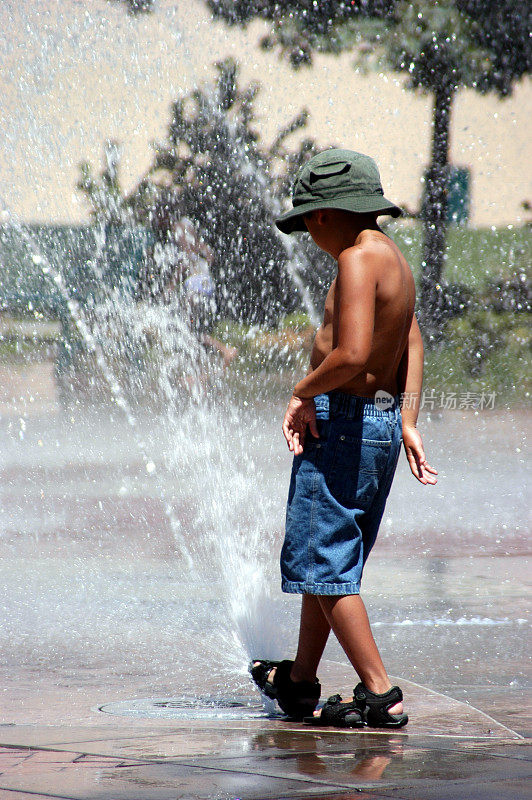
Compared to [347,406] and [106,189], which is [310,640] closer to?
[347,406]

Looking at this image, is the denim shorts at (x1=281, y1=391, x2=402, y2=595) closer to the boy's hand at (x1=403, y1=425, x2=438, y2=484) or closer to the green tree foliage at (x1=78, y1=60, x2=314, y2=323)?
the boy's hand at (x1=403, y1=425, x2=438, y2=484)

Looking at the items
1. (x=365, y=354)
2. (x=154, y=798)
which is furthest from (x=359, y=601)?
(x=154, y=798)

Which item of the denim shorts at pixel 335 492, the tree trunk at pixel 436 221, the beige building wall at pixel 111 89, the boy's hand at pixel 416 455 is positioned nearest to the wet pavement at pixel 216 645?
the denim shorts at pixel 335 492

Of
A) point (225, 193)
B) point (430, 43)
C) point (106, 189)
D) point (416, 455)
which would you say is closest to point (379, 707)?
point (416, 455)

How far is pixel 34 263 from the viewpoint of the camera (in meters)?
7.44

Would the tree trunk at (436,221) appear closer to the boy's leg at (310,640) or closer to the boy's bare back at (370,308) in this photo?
the boy's bare back at (370,308)

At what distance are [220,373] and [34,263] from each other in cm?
176

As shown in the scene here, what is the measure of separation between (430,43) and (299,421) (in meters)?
6.32

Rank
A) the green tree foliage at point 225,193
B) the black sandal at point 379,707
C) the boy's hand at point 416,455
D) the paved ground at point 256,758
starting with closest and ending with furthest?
1. the paved ground at point 256,758
2. the black sandal at point 379,707
3. the boy's hand at point 416,455
4. the green tree foliage at point 225,193

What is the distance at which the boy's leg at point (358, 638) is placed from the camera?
7.45 feet

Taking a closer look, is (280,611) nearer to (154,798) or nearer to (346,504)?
(346,504)

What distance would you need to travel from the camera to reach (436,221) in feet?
25.2

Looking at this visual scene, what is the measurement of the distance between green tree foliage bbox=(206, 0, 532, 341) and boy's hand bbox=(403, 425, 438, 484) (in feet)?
Answer: 15.7

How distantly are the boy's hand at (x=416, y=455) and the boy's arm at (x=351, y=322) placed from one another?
29 centimetres
